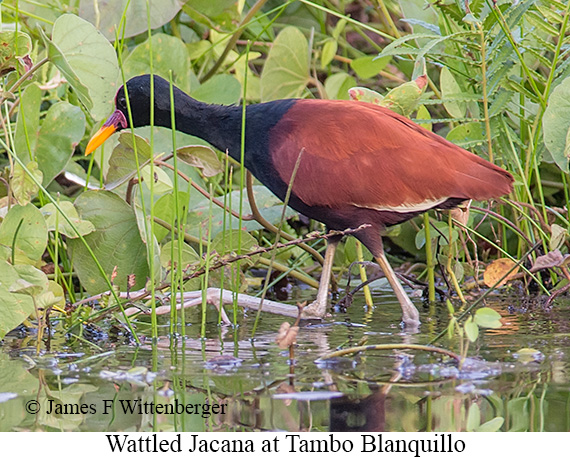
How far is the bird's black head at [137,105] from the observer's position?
3.59m

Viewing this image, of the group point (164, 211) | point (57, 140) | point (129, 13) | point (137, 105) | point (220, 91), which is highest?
point (129, 13)

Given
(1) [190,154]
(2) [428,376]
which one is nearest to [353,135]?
(1) [190,154]

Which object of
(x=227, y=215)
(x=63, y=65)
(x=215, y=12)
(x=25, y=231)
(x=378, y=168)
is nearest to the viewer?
(x=63, y=65)

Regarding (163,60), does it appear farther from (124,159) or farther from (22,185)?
(22,185)

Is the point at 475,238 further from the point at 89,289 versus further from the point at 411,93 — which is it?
the point at 89,289

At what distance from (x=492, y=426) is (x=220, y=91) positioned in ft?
9.16

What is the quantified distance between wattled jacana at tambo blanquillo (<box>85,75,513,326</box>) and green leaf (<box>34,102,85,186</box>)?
0.79 meters

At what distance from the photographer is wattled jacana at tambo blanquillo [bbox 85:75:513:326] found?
328cm

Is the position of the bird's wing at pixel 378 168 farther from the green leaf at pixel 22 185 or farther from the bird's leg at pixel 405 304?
the green leaf at pixel 22 185

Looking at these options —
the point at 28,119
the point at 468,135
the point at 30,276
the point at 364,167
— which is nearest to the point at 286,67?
the point at 468,135

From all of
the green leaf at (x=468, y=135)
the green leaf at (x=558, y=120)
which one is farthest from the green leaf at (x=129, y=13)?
the green leaf at (x=558, y=120)

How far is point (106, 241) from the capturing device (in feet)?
11.3

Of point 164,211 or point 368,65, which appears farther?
point 368,65
